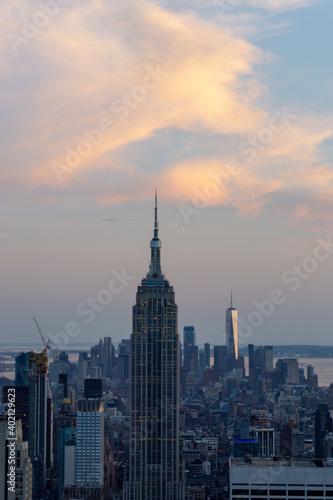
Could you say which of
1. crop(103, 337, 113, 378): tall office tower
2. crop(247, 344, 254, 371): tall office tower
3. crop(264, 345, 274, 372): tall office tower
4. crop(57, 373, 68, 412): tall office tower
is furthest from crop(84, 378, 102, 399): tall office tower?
crop(247, 344, 254, 371): tall office tower

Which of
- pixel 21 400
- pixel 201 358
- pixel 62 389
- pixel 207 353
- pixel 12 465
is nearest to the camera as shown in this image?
pixel 12 465

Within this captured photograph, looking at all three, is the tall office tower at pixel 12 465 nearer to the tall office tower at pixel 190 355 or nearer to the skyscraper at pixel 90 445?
the skyscraper at pixel 90 445

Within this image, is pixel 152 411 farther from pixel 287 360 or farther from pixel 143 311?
pixel 287 360

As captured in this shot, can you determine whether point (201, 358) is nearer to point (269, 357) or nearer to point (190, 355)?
point (190, 355)

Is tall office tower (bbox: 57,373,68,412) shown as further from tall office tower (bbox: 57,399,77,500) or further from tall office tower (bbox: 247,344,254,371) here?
tall office tower (bbox: 247,344,254,371)

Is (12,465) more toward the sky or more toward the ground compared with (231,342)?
more toward the ground

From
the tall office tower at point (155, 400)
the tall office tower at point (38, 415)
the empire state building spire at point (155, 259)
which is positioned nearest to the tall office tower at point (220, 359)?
the tall office tower at point (38, 415)

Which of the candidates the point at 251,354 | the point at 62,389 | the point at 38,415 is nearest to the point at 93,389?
the point at 38,415
